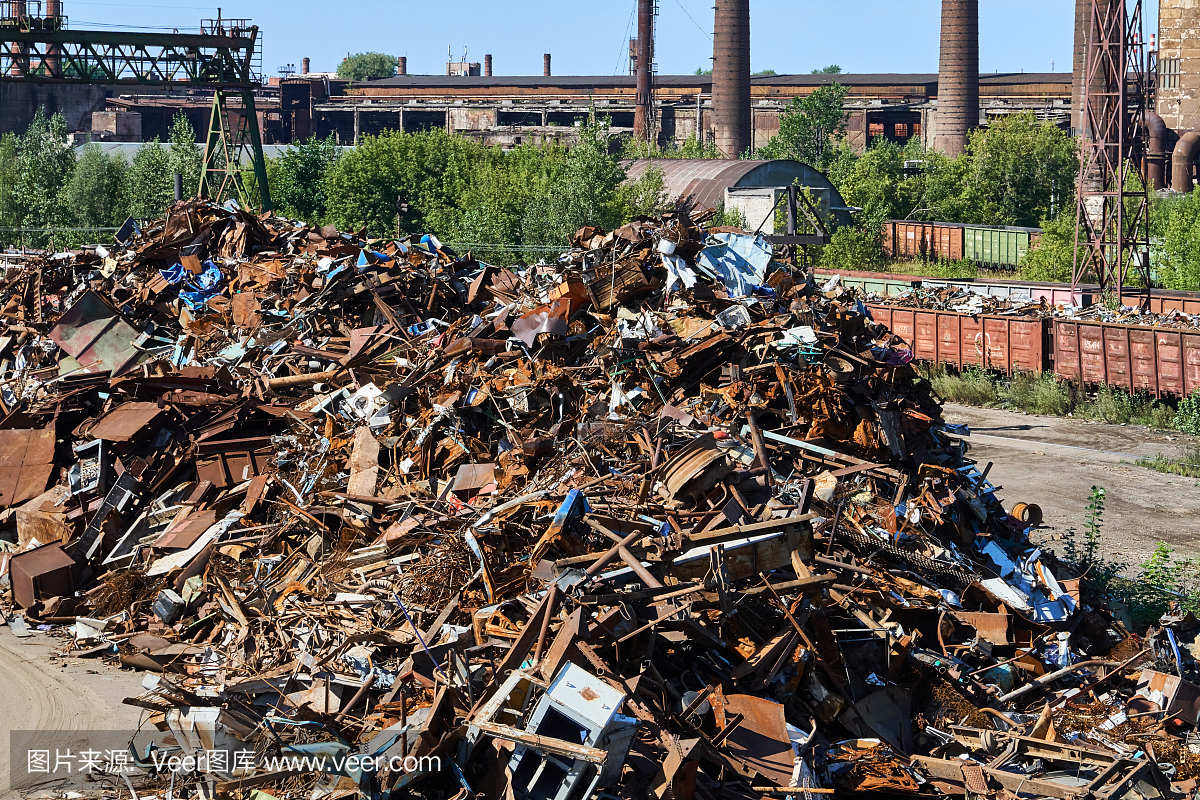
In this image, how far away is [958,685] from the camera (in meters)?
8.95

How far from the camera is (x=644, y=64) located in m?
64.4

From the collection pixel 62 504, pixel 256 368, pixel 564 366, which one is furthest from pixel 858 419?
pixel 62 504

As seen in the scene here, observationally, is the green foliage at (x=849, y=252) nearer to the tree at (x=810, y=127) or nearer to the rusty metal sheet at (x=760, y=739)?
the tree at (x=810, y=127)

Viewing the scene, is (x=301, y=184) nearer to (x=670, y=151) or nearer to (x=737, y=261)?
(x=670, y=151)

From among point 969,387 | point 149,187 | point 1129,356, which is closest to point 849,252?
point 969,387

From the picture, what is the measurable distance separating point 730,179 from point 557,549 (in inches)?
1539

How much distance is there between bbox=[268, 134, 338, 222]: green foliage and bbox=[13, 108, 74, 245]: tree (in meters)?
7.91

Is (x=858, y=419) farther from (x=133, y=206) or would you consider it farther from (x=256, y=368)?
(x=133, y=206)

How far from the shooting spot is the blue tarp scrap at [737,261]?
1319 cm

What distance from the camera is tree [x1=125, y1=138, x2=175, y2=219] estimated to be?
39.8 m

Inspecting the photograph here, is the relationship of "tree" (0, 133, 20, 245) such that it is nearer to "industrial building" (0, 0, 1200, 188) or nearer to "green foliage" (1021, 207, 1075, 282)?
"industrial building" (0, 0, 1200, 188)

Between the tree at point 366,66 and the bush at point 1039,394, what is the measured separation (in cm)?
12953

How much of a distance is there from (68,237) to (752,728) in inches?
1315

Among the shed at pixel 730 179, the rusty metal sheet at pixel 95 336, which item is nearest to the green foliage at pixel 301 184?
the shed at pixel 730 179
